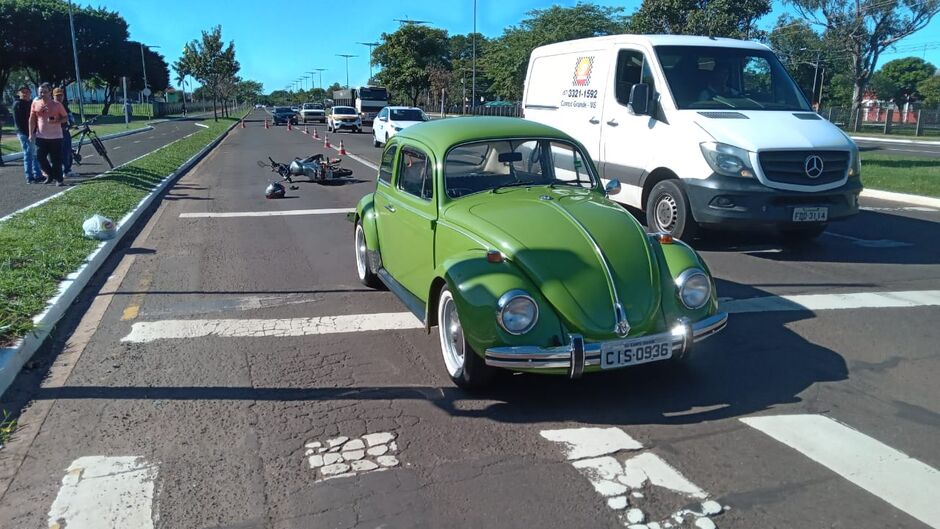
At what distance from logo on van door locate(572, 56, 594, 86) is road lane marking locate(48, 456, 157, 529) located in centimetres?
831

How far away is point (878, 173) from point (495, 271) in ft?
51.9

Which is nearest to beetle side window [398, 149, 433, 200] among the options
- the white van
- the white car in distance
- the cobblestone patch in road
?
the cobblestone patch in road

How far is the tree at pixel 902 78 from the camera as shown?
Answer: 9062 cm

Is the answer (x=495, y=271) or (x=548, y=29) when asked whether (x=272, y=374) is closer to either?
(x=495, y=271)

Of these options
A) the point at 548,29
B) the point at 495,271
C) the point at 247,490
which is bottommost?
the point at 247,490

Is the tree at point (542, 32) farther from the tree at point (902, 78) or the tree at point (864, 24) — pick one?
the tree at point (902, 78)

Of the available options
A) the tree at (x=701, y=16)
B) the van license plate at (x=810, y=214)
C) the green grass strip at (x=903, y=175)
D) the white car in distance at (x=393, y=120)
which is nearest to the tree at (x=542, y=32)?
the tree at (x=701, y=16)

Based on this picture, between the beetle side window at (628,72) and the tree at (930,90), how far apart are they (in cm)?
8932

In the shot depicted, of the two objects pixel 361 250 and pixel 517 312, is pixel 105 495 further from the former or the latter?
pixel 361 250

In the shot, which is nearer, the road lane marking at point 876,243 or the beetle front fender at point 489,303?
the beetle front fender at point 489,303

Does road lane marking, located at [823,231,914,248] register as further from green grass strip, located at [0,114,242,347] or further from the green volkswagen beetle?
green grass strip, located at [0,114,242,347]

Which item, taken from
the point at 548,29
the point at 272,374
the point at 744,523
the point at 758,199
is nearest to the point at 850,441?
the point at 744,523

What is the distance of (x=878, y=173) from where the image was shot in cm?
1684

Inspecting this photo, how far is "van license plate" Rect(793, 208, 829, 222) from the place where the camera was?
8.07 meters
